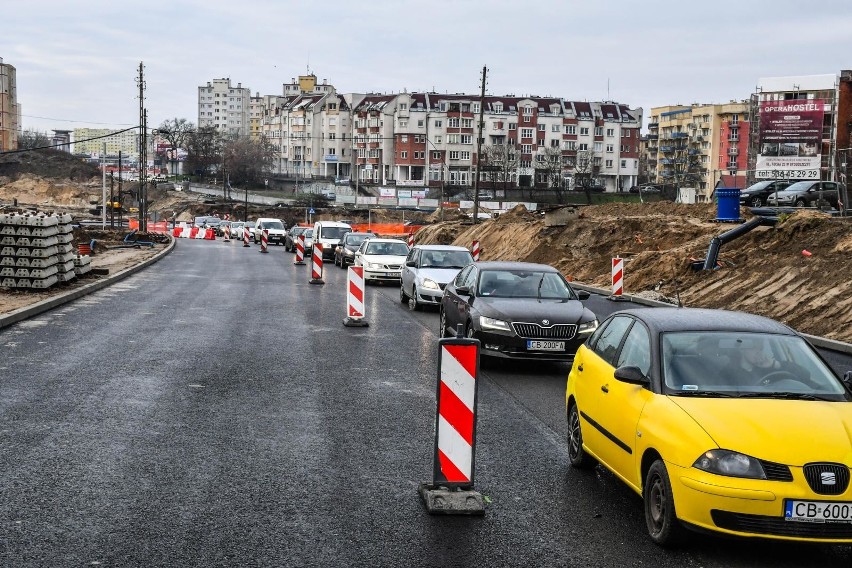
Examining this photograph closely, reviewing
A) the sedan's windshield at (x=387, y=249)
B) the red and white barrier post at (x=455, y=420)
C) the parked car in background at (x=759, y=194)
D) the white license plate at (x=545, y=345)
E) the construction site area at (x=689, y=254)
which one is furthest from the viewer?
the parked car in background at (x=759, y=194)

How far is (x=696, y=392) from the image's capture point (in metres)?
6.44

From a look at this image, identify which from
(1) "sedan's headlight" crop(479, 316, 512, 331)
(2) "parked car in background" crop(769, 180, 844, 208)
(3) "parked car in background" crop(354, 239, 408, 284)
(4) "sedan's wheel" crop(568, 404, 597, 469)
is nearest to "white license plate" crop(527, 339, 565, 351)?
(1) "sedan's headlight" crop(479, 316, 512, 331)

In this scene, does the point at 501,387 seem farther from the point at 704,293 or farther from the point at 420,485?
the point at 704,293

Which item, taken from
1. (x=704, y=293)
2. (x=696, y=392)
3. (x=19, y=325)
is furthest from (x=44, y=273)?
(x=696, y=392)

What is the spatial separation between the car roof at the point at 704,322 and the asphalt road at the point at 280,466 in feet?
4.30

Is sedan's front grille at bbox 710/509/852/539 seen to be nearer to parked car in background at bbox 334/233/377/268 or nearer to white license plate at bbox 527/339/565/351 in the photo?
white license plate at bbox 527/339/565/351

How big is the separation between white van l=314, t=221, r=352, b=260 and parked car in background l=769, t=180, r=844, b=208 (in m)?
18.8

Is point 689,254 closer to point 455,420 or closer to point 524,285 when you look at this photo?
point 524,285

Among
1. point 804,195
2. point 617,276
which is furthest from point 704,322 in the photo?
point 804,195

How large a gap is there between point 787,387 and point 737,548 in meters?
1.18

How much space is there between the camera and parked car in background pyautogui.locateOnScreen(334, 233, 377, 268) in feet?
126

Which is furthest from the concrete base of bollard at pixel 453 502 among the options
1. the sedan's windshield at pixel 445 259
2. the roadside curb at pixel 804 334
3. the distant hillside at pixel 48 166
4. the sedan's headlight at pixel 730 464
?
the distant hillside at pixel 48 166

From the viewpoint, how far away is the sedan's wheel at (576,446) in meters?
7.88

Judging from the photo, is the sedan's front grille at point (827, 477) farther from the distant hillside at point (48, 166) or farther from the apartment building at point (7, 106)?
the apartment building at point (7, 106)
